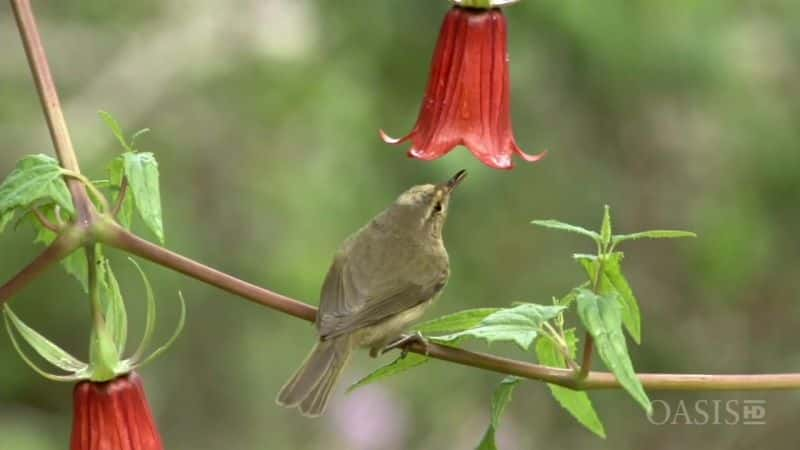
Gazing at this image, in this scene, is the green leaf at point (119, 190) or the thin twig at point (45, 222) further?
the green leaf at point (119, 190)

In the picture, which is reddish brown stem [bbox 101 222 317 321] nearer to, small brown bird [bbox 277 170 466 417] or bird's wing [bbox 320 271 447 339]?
small brown bird [bbox 277 170 466 417]

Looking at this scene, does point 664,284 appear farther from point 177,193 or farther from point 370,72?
point 177,193

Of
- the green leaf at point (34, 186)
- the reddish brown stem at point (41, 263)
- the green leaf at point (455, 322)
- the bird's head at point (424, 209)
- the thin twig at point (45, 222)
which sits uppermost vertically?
the green leaf at point (34, 186)

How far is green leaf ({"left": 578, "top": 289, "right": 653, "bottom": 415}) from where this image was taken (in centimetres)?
199

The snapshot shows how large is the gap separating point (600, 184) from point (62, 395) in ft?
7.67

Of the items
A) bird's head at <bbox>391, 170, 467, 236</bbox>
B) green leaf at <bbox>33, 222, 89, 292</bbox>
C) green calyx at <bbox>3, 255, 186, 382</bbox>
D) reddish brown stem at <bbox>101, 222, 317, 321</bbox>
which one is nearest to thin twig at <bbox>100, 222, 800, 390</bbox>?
reddish brown stem at <bbox>101, 222, 317, 321</bbox>

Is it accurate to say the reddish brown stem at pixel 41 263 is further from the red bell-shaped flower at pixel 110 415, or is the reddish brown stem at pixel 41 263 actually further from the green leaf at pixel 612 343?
the green leaf at pixel 612 343

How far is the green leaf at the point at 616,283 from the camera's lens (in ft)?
7.09

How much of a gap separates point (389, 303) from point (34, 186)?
44.6 inches

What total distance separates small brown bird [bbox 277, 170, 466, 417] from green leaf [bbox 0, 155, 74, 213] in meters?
0.77

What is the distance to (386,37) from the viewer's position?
195 inches

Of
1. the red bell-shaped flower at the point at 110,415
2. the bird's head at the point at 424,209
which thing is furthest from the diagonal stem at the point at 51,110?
the bird's head at the point at 424,209

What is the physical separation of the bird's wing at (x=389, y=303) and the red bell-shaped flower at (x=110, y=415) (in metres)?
0.59

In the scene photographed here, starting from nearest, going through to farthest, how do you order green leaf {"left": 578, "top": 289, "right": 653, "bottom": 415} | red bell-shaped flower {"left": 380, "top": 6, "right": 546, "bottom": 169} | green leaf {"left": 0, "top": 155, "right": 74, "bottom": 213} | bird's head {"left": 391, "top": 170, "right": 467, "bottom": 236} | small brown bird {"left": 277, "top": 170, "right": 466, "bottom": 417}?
1. green leaf {"left": 578, "top": 289, "right": 653, "bottom": 415}
2. green leaf {"left": 0, "top": 155, "right": 74, "bottom": 213}
3. red bell-shaped flower {"left": 380, "top": 6, "right": 546, "bottom": 169}
4. small brown bird {"left": 277, "top": 170, "right": 466, "bottom": 417}
5. bird's head {"left": 391, "top": 170, "right": 467, "bottom": 236}
